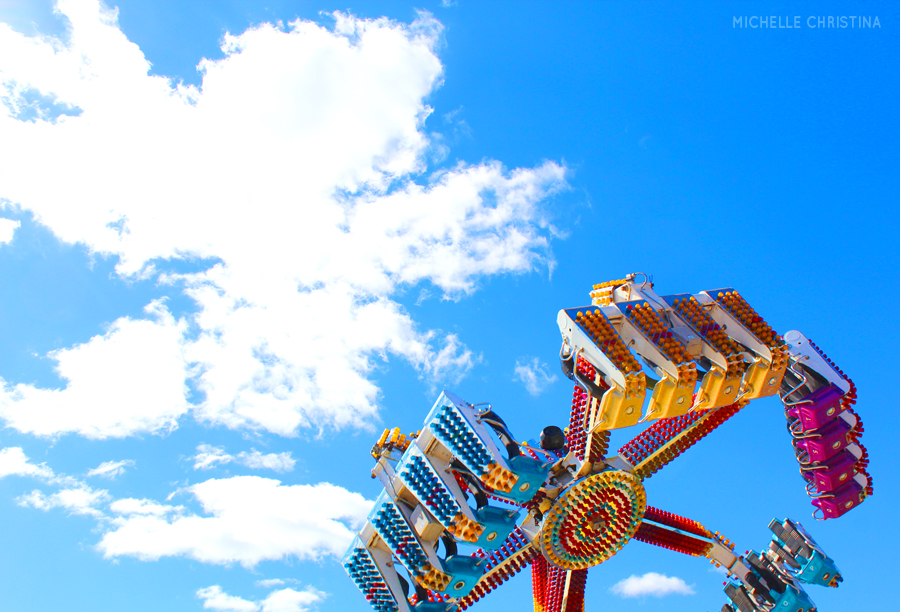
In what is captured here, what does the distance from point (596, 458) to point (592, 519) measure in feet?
6.18

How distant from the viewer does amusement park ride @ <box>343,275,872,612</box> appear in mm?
19281

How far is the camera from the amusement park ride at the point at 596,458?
19281 mm

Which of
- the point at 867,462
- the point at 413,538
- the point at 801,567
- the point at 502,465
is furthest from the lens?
the point at 801,567

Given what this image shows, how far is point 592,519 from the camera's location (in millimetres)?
20734

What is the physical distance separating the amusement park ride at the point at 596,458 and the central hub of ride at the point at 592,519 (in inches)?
1.6

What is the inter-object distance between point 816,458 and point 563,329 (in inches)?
414

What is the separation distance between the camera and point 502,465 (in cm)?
1880

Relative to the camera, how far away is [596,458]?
21156 mm

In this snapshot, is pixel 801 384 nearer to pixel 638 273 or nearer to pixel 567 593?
pixel 638 273

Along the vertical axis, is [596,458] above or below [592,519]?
above

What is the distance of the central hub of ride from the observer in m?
20.5

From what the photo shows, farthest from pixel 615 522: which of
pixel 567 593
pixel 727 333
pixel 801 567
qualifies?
pixel 801 567

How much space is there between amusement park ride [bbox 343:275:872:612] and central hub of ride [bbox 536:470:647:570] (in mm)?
41

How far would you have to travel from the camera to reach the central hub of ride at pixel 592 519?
67.2 feet
